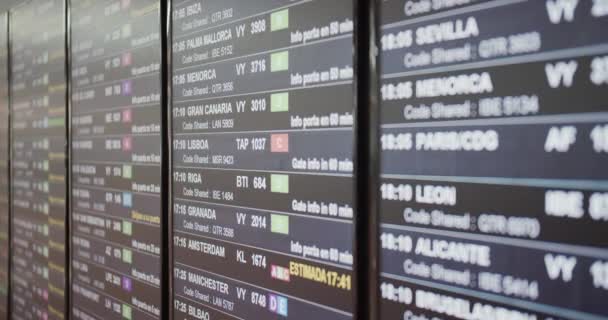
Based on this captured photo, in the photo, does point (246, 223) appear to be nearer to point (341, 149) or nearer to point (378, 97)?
point (341, 149)

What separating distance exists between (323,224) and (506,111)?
0.60 meters

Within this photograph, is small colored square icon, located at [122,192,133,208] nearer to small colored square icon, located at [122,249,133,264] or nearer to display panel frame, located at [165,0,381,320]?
small colored square icon, located at [122,249,133,264]

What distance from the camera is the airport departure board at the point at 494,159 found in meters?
1.01

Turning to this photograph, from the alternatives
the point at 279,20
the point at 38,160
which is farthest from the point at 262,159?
the point at 38,160

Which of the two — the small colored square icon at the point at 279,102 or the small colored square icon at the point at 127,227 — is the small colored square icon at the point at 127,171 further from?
the small colored square icon at the point at 279,102

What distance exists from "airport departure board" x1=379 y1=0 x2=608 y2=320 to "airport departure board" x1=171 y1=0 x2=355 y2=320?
0.15m

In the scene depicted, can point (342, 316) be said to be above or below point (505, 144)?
below

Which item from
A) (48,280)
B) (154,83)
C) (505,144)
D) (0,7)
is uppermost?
(0,7)

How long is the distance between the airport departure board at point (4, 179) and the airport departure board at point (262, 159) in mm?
2119

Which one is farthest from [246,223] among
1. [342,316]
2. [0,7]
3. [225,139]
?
[0,7]

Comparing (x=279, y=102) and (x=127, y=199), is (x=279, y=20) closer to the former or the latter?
(x=279, y=102)

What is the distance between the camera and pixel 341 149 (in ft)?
4.87

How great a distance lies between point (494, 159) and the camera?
3.78 feet

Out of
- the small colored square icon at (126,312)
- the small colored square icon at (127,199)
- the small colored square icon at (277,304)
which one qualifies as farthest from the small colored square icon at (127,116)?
the small colored square icon at (277,304)
